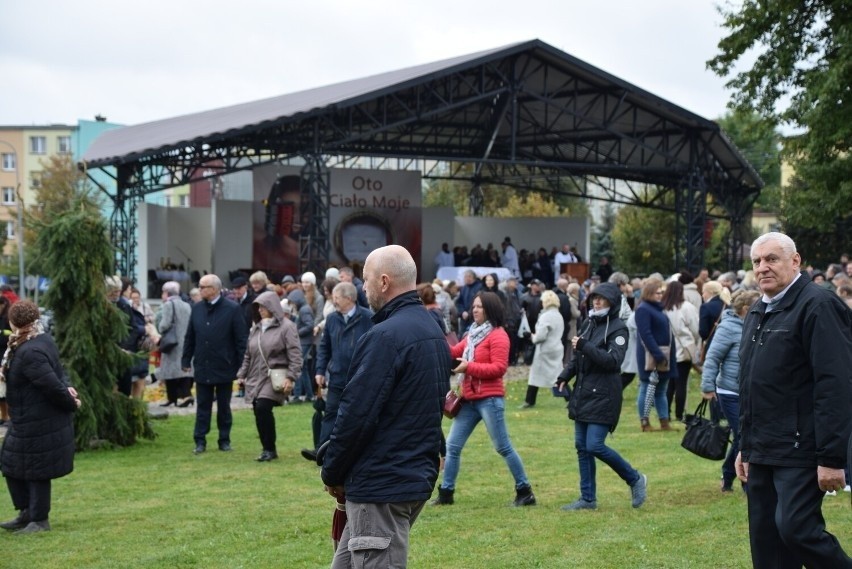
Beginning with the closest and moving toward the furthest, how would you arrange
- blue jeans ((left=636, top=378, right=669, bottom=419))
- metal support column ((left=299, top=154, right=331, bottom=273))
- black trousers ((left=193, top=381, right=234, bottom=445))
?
black trousers ((left=193, top=381, right=234, bottom=445)) < blue jeans ((left=636, top=378, right=669, bottom=419)) < metal support column ((left=299, top=154, right=331, bottom=273))

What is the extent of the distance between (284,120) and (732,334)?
2046 centimetres

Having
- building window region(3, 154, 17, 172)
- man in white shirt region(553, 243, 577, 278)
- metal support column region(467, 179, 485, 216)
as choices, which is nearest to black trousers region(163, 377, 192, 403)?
man in white shirt region(553, 243, 577, 278)

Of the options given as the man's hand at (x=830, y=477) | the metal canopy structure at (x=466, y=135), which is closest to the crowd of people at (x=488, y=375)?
the man's hand at (x=830, y=477)

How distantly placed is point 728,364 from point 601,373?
137cm

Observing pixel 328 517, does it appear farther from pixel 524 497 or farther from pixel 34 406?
pixel 34 406

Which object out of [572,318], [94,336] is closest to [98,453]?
[94,336]

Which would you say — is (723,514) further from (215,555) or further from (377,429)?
(377,429)

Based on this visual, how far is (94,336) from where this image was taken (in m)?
12.4

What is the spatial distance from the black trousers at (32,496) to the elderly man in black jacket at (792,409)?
5.22 metres

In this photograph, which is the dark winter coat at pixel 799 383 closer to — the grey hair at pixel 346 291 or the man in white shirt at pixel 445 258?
the grey hair at pixel 346 291

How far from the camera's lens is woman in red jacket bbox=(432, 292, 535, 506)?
346 inches

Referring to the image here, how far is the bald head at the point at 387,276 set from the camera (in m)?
4.95

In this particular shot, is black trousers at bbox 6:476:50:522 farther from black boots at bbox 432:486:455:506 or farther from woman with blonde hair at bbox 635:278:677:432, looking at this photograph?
woman with blonde hair at bbox 635:278:677:432

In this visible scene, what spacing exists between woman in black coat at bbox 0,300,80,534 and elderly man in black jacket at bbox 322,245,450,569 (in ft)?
13.1
